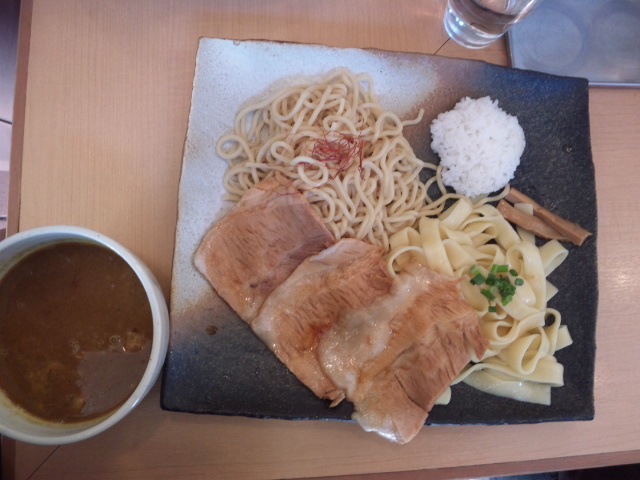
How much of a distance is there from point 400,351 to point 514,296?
739mm

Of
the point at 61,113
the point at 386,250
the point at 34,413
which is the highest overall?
the point at 61,113

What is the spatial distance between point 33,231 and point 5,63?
6.02 ft

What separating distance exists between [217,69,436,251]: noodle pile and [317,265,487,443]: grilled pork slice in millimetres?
415

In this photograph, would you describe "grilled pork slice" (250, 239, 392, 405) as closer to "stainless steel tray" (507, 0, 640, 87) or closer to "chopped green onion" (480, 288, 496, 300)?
"chopped green onion" (480, 288, 496, 300)

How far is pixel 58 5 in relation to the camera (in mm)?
2320

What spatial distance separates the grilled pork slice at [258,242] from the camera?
6.95 feet

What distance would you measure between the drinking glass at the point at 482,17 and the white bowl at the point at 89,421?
2.29m

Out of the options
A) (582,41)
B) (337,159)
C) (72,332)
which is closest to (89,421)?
(72,332)

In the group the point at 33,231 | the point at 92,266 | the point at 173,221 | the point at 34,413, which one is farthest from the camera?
the point at 173,221

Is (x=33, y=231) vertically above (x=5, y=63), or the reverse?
(x=5, y=63)


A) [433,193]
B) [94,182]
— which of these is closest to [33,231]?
[94,182]

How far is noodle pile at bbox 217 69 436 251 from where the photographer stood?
7.45ft

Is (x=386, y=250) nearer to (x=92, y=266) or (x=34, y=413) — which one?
(x=92, y=266)

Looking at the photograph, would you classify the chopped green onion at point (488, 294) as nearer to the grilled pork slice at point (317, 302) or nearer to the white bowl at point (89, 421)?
the grilled pork slice at point (317, 302)
